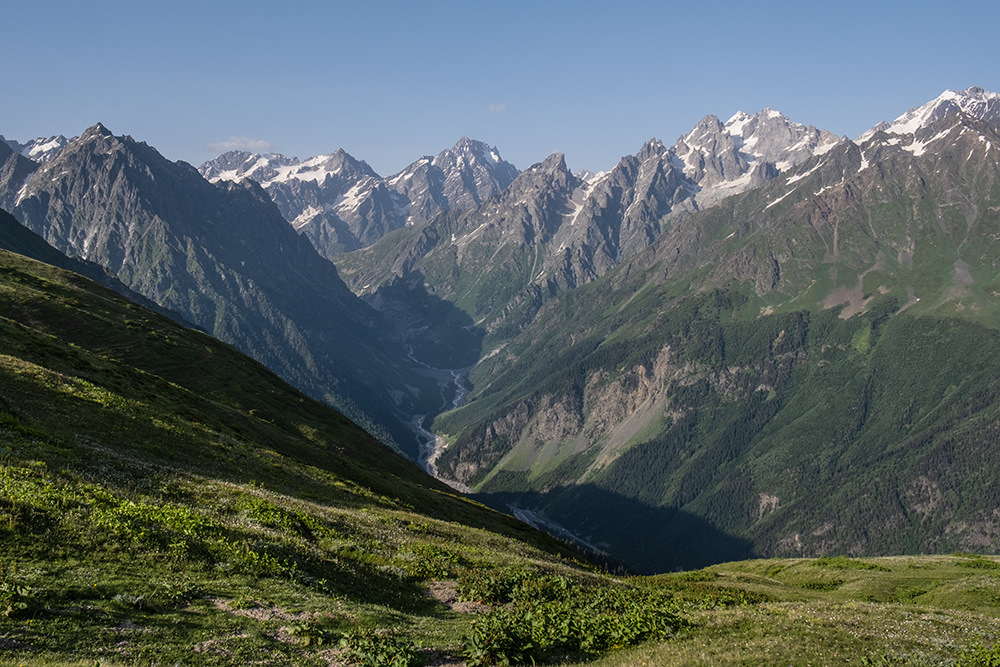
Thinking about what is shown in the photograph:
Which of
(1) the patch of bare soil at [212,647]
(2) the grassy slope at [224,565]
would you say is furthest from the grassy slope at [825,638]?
(1) the patch of bare soil at [212,647]

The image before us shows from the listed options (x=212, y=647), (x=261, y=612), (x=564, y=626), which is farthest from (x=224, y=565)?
(x=564, y=626)

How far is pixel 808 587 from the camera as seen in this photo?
7481cm

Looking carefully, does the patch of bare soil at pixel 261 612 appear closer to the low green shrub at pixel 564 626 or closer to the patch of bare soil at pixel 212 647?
the patch of bare soil at pixel 212 647

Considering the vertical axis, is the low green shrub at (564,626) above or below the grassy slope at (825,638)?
below

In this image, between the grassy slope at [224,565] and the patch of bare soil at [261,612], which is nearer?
the grassy slope at [224,565]

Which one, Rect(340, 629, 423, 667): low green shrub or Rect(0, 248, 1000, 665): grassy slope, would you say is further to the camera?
Rect(340, 629, 423, 667): low green shrub

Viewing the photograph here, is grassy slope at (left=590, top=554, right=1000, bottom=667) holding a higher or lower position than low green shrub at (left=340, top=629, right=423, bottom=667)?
higher

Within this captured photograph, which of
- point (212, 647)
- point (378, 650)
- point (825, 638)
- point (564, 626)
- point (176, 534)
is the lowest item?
point (212, 647)

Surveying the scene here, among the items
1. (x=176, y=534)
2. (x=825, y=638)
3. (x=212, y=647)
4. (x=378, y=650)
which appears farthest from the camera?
(x=176, y=534)

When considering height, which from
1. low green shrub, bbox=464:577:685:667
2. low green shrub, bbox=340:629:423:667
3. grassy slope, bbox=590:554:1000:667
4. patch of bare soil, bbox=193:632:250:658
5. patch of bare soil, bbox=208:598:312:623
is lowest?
patch of bare soil, bbox=193:632:250:658

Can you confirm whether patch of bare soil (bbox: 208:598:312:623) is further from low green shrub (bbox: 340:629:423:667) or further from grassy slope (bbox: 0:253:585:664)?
low green shrub (bbox: 340:629:423:667)

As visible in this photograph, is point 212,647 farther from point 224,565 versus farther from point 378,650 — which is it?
point 224,565

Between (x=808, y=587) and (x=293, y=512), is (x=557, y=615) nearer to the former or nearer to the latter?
(x=293, y=512)

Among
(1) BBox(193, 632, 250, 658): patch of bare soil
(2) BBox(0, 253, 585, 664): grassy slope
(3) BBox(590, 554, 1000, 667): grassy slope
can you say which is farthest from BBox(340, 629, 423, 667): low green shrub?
(3) BBox(590, 554, 1000, 667): grassy slope
